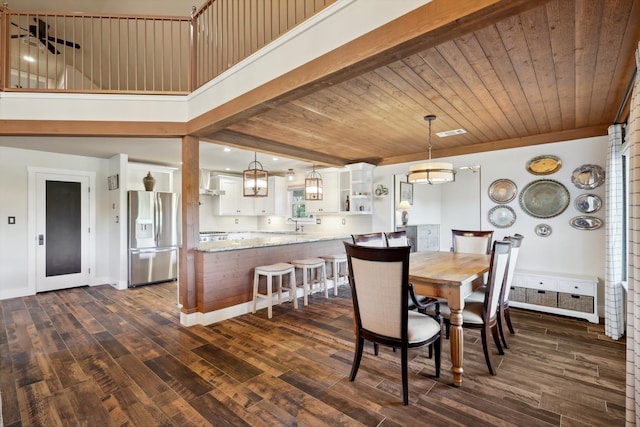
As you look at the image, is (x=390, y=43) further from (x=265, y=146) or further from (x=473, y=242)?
(x=473, y=242)

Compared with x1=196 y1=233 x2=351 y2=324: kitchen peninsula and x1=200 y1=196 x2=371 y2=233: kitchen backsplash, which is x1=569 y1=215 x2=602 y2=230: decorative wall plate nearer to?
x1=200 y1=196 x2=371 y2=233: kitchen backsplash

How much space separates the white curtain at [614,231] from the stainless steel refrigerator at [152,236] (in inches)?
259

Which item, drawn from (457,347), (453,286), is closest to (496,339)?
(457,347)

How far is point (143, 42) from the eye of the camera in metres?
5.02

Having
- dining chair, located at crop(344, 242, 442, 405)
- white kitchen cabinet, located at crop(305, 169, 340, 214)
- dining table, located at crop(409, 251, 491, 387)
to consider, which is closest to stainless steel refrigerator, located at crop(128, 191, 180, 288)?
white kitchen cabinet, located at crop(305, 169, 340, 214)

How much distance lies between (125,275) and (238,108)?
14.0ft

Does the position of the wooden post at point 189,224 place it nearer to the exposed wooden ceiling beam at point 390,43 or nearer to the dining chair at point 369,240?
the exposed wooden ceiling beam at point 390,43

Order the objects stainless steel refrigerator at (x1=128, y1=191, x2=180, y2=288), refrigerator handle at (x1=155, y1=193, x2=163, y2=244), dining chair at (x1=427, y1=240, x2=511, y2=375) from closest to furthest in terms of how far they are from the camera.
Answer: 1. dining chair at (x1=427, y1=240, x2=511, y2=375)
2. stainless steel refrigerator at (x1=128, y1=191, x2=180, y2=288)
3. refrigerator handle at (x1=155, y1=193, x2=163, y2=244)

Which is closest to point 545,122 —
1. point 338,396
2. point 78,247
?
point 338,396

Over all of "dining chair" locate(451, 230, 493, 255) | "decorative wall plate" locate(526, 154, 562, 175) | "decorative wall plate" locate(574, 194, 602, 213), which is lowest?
"dining chair" locate(451, 230, 493, 255)

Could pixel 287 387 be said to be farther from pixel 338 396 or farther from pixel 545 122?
pixel 545 122

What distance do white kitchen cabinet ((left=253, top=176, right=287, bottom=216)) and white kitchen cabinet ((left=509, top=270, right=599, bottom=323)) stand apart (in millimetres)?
5028

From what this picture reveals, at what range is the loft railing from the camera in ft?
11.1

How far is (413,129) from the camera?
390cm
